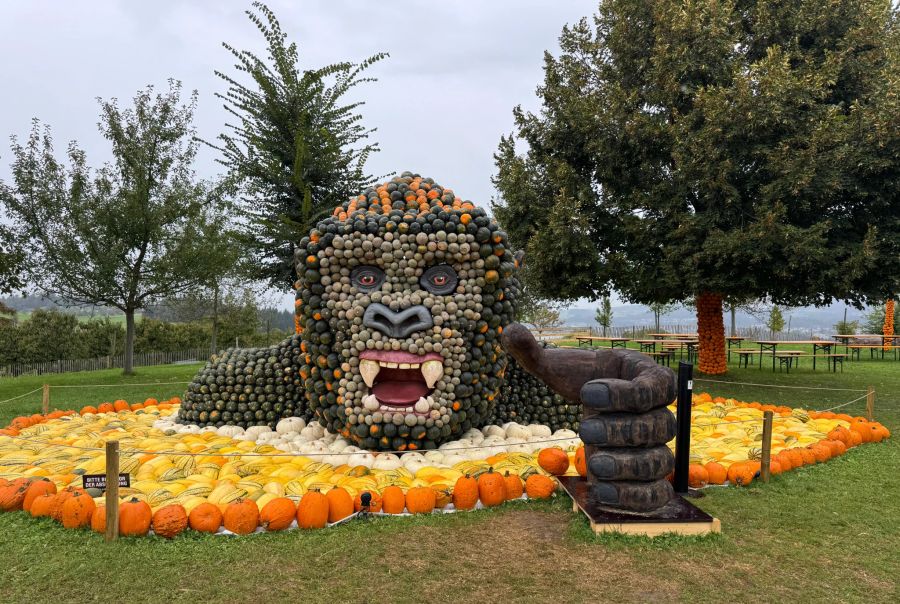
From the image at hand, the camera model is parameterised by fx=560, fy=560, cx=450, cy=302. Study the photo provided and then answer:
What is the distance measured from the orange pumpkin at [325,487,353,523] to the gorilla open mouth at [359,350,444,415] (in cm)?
135

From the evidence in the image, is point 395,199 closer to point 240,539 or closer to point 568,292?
point 240,539

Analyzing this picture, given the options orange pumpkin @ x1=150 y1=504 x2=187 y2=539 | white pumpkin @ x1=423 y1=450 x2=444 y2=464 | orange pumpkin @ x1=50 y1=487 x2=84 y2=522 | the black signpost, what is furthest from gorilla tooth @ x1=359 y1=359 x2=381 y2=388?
the black signpost

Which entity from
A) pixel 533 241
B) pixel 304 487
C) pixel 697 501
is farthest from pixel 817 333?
pixel 304 487

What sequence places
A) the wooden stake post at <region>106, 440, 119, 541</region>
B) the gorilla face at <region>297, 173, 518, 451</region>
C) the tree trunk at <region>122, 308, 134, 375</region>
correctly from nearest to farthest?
the wooden stake post at <region>106, 440, 119, 541</region>, the gorilla face at <region>297, 173, 518, 451</region>, the tree trunk at <region>122, 308, 134, 375</region>

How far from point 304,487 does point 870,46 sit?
13.9 m

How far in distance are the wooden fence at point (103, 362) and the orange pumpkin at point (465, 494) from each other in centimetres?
2096

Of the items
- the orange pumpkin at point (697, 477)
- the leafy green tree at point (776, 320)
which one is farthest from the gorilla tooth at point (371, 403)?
the leafy green tree at point (776, 320)

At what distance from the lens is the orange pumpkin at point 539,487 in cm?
514

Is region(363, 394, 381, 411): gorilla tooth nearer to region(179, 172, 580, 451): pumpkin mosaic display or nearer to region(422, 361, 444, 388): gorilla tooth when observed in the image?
region(179, 172, 580, 451): pumpkin mosaic display

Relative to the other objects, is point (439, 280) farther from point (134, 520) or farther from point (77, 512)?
point (77, 512)

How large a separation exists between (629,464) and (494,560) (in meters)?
1.26

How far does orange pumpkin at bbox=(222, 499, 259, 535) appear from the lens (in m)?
4.34

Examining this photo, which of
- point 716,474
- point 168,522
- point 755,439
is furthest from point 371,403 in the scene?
point 755,439

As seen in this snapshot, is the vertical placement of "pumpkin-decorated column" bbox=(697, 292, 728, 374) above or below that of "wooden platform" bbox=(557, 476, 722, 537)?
above
